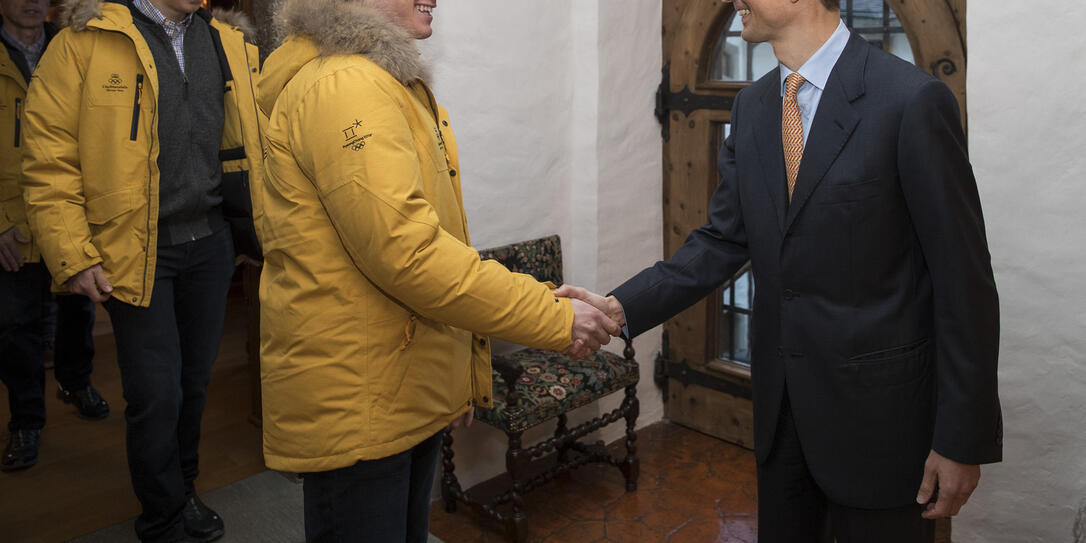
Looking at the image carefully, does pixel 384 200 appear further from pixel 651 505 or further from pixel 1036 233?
pixel 651 505

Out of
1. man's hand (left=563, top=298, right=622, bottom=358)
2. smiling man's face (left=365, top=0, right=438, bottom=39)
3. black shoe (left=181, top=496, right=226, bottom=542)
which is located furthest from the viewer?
black shoe (left=181, top=496, right=226, bottom=542)

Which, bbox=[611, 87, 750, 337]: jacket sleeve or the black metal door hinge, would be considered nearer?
bbox=[611, 87, 750, 337]: jacket sleeve

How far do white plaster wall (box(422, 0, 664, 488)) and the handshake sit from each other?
1.45 meters

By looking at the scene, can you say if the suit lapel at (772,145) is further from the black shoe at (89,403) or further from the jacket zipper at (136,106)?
the black shoe at (89,403)

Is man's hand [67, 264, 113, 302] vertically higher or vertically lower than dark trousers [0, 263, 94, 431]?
higher

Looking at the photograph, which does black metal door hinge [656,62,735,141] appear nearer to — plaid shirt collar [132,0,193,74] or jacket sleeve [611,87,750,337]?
jacket sleeve [611,87,750,337]

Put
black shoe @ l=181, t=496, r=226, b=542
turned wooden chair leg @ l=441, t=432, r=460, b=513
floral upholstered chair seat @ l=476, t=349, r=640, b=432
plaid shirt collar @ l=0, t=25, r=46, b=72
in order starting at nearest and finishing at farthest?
black shoe @ l=181, t=496, r=226, b=542 → floral upholstered chair seat @ l=476, t=349, r=640, b=432 → turned wooden chair leg @ l=441, t=432, r=460, b=513 → plaid shirt collar @ l=0, t=25, r=46, b=72

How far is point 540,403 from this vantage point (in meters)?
3.17

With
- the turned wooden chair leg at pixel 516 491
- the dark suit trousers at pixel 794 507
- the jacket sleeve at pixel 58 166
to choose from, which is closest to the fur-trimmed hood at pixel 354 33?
the dark suit trousers at pixel 794 507

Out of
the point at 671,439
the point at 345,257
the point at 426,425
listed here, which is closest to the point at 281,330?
the point at 345,257

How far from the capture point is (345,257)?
162 centimetres

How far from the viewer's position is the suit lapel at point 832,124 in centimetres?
165

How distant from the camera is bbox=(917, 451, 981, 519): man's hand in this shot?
1.60 m

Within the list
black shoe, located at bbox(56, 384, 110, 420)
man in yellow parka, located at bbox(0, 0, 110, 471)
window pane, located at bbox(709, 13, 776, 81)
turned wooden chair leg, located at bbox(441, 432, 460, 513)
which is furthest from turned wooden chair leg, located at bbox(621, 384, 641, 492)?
black shoe, located at bbox(56, 384, 110, 420)
